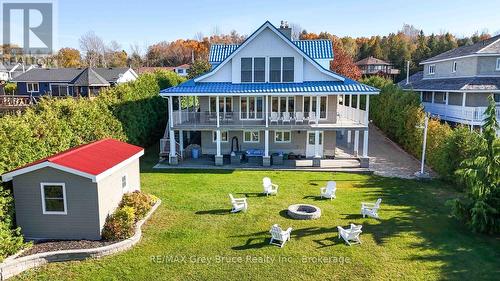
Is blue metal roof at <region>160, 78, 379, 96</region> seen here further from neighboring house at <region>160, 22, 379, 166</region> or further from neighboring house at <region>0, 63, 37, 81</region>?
neighboring house at <region>0, 63, 37, 81</region>

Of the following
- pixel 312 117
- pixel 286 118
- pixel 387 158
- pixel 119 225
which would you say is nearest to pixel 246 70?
pixel 286 118

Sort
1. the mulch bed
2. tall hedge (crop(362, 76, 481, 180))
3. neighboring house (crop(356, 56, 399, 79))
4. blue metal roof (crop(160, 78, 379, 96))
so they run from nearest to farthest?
the mulch bed
tall hedge (crop(362, 76, 481, 180))
blue metal roof (crop(160, 78, 379, 96))
neighboring house (crop(356, 56, 399, 79))

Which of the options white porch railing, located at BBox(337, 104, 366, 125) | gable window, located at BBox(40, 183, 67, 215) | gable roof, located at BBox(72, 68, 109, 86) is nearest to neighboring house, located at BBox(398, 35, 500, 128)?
white porch railing, located at BBox(337, 104, 366, 125)

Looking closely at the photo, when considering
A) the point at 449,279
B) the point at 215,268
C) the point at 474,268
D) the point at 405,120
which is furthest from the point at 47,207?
the point at 405,120

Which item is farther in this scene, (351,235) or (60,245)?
(351,235)

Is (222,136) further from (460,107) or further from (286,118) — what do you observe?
(460,107)

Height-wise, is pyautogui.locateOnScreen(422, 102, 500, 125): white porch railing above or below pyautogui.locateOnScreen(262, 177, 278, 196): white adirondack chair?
above
